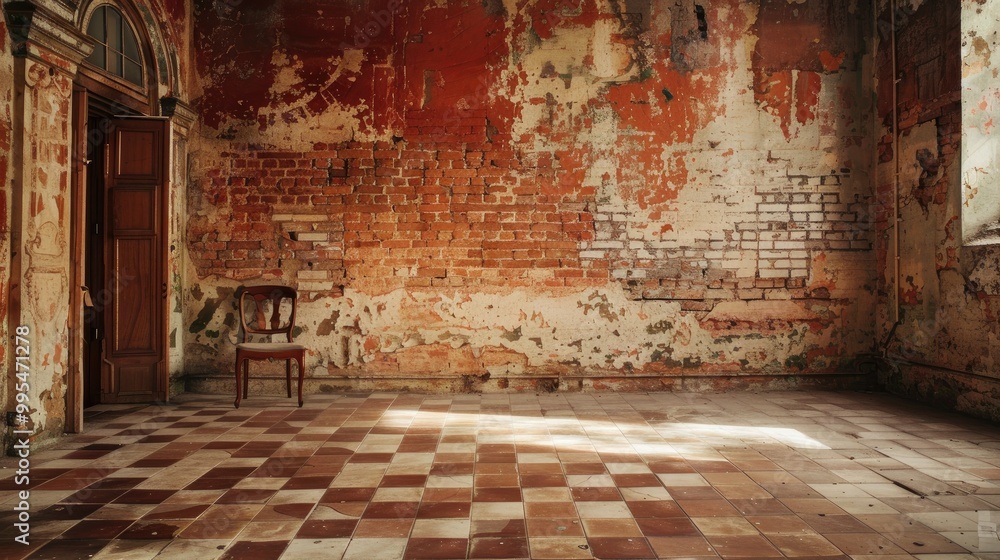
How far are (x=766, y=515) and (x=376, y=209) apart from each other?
411cm

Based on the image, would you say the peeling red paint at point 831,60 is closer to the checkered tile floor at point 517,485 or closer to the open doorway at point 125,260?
the checkered tile floor at point 517,485

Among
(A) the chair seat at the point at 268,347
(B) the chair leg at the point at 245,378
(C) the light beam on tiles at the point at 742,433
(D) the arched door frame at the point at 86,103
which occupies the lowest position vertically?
(C) the light beam on tiles at the point at 742,433

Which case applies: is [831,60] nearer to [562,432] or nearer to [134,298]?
[562,432]

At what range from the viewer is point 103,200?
4996mm

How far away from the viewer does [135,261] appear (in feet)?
16.6

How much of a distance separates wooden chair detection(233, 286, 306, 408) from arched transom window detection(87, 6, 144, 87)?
1.96m

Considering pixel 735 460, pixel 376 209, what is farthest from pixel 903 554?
pixel 376 209

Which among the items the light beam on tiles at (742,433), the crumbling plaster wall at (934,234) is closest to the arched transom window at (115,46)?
the light beam on tiles at (742,433)

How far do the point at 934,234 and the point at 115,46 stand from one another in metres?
6.70

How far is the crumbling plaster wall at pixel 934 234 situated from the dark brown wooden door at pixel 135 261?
6.22 m

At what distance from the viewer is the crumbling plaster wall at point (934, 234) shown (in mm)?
4504

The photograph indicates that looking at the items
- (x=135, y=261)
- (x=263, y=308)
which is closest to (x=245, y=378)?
(x=263, y=308)

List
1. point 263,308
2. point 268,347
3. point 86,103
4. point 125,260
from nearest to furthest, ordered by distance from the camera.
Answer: point 86,103, point 268,347, point 125,260, point 263,308

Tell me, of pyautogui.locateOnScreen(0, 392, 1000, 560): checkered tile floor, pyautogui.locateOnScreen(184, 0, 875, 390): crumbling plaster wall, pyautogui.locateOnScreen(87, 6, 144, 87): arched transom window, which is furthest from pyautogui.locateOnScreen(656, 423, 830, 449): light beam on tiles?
pyautogui.locateOnScreen(87, 6, 144, 87): arched transom window
